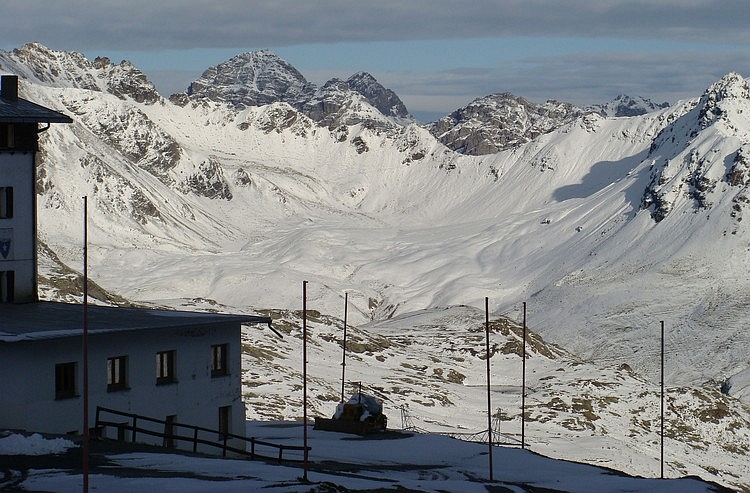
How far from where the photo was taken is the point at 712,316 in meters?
187

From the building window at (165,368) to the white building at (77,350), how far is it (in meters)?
0.03

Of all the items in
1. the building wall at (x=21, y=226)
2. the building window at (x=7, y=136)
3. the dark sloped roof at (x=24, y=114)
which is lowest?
the building wall at (x=21, y=226)

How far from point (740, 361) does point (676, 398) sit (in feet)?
167

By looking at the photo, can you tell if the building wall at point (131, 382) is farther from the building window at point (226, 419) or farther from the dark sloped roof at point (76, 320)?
the dark sloped roof at point (76, 320)

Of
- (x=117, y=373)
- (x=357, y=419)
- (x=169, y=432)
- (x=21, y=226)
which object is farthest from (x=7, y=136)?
(x=357, y=419)

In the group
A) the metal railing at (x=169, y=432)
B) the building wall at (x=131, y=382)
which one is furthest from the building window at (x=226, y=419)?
the metal railing at (x=169, y=432)

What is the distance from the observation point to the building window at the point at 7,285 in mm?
51531

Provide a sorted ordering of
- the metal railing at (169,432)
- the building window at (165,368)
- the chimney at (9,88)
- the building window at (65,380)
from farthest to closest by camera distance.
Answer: the chimney at (9,88) → the building window at (165,368) → the building window at (65,380) → the metal railing at (169,432)

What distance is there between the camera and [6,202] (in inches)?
2030

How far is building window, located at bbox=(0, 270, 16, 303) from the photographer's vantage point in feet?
169

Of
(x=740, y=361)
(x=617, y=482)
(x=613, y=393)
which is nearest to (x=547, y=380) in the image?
(x=613, y=393)

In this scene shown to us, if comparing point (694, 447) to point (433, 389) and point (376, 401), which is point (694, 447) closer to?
point (433, 389)

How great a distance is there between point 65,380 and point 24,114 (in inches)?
500

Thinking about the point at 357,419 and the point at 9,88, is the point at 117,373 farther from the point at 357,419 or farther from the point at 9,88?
the point at 357,419
